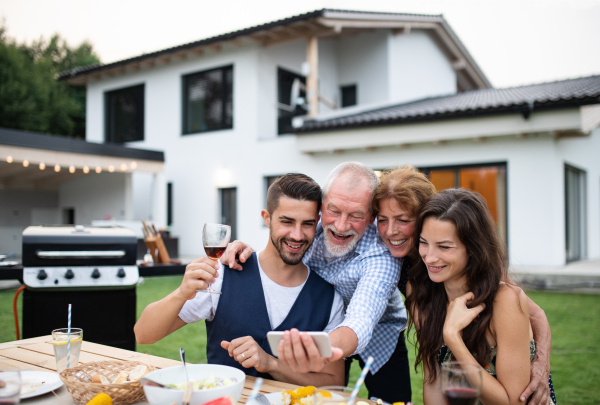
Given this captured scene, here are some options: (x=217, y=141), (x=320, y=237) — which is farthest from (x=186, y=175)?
(x=320, y=237)

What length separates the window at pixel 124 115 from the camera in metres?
15.3

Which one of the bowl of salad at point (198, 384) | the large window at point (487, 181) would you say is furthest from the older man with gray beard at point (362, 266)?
the large window at point (487, 181)

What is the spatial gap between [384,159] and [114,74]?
10.3 metres

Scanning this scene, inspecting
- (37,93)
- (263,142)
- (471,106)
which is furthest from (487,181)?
(37,93)

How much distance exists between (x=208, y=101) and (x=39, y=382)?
41.6 ft

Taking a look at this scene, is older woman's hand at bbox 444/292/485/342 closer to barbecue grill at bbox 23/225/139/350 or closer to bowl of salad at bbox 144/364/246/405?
bowl of salad at bbox 144/364/246/405

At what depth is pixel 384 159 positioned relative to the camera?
10.5 meters

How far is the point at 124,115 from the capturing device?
15781mm

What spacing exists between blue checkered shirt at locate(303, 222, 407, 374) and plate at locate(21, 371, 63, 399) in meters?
1.07

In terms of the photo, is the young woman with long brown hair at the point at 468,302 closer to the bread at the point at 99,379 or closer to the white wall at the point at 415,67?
the bread at the point at 99,379

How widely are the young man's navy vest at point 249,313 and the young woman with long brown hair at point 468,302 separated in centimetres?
48

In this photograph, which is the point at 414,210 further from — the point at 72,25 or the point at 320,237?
the point at 72,25

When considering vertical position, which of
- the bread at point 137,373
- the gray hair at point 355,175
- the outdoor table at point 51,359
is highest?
the gray hair at point 355,175

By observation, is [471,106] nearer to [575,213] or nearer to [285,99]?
[575,213]
